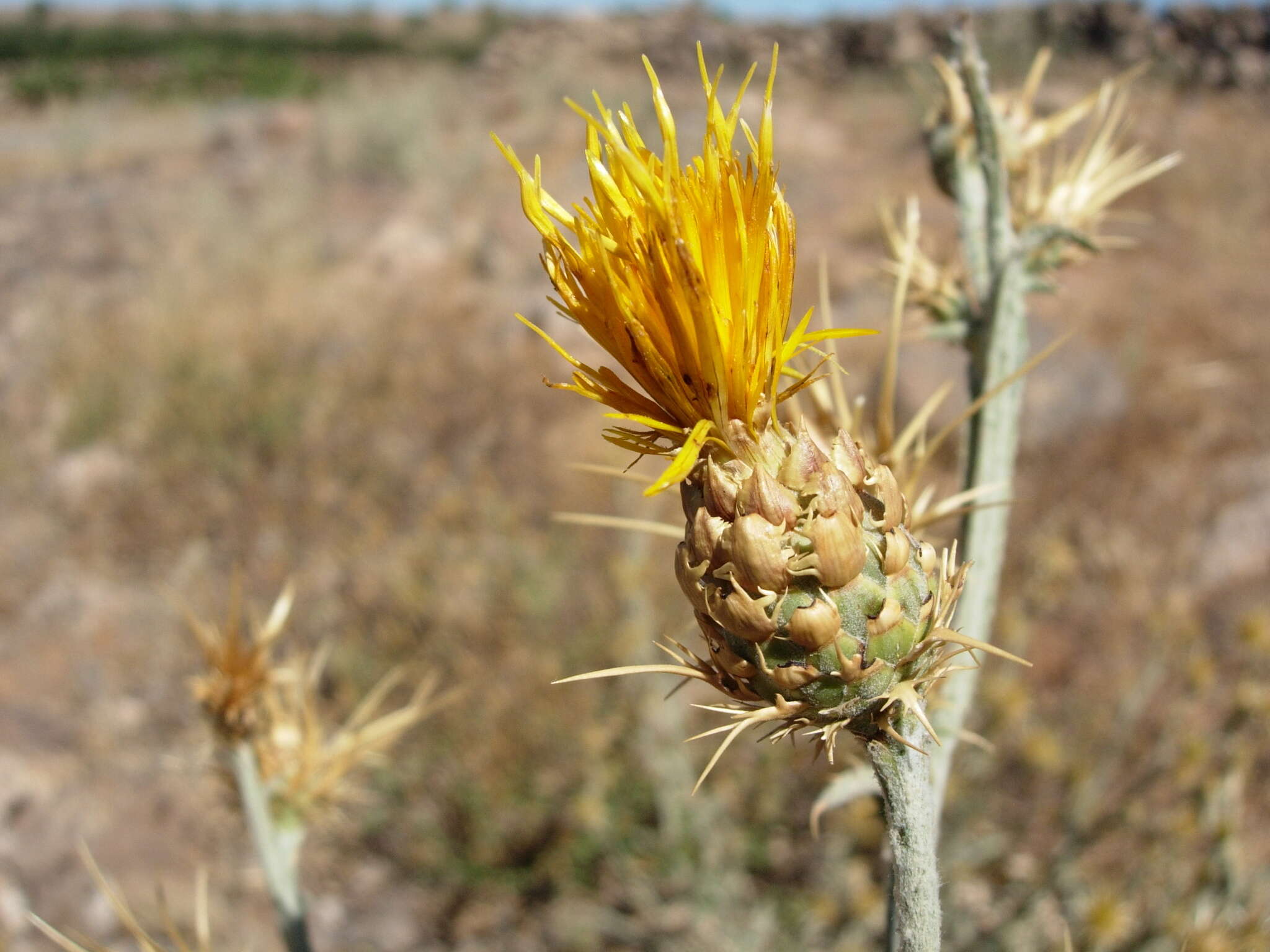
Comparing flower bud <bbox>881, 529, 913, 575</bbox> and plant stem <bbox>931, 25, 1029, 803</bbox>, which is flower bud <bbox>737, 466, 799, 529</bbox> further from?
plant stem <bbox>931, 25, 1029, 803</bbox>

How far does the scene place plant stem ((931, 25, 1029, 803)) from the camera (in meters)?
1.09

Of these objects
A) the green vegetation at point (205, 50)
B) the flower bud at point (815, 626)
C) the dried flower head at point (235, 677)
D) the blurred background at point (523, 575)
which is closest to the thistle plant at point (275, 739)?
the dried flower head at point (235, 677)

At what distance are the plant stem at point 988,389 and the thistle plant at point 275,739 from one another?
0.73 metres

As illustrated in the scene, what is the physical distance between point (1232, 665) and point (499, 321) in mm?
6437

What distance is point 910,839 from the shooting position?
33.2 inches

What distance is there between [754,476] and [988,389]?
45 centimetres

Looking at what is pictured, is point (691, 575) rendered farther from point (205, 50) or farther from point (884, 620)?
point (205, 50)

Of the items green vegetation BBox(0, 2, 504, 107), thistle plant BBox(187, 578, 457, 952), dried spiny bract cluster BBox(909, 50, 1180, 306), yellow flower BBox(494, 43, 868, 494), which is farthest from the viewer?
green vegetation BBox(0, 2, 504, 107)

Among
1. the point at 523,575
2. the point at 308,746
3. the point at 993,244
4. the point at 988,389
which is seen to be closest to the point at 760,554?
the point at 988,389

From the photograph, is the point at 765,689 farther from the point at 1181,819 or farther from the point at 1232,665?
the point at 1232,665

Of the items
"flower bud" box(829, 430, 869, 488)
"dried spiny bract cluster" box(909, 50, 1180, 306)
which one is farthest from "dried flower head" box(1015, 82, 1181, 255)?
"flower bud" box(829, 430, 869, 488)

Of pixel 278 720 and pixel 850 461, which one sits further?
pixel 278 720

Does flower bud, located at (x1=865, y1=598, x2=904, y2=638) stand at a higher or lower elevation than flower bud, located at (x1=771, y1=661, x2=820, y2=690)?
higher

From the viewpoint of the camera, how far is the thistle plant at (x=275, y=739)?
4.56 feet
